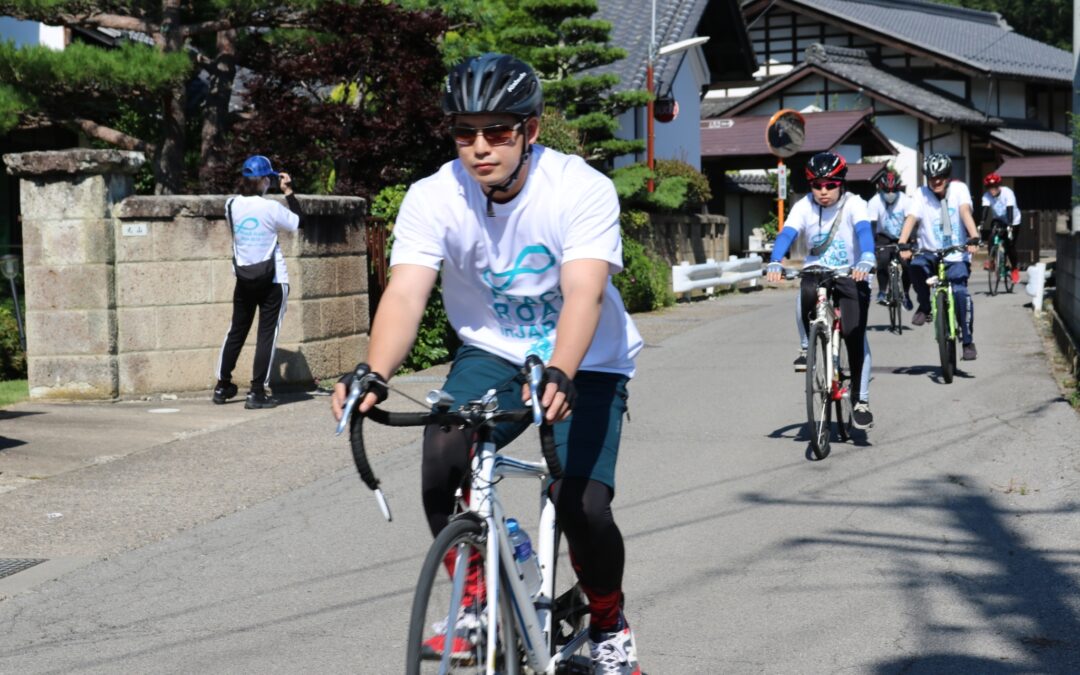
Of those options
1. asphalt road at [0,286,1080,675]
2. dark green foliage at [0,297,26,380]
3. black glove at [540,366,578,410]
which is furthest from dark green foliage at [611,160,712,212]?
black glove at [540,366,578,410]

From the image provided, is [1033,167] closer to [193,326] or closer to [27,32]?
[27,32]

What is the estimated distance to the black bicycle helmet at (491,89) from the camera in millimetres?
3646

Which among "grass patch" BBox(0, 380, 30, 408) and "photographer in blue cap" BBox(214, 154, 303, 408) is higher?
"photographer in blue cap" BBox(214, 154, 303, 408)

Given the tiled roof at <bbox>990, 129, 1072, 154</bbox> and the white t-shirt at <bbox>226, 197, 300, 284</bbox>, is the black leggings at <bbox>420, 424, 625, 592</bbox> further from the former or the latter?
the tiled roof at <bbox>990, 129, 1072, 154</bbox>

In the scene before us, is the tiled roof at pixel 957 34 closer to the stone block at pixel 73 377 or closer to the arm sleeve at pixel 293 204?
the arm sleeve at pixel 293 204

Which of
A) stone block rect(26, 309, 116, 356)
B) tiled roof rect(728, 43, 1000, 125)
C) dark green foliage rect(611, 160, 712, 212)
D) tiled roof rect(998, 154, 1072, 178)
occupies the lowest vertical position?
stone block rect(26, 309, 116, 356)

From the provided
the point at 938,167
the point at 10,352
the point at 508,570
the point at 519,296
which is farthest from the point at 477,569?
the point at 10,352

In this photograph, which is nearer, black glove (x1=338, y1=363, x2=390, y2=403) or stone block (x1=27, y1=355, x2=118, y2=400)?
black glove (x1=338, y1=363, x2=390, y2=403)

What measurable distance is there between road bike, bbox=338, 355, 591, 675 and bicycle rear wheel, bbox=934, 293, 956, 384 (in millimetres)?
8908

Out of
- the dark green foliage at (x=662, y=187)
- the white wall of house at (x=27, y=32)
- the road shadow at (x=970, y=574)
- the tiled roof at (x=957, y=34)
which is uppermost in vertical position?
the tiled roof at (x=957, y=34)

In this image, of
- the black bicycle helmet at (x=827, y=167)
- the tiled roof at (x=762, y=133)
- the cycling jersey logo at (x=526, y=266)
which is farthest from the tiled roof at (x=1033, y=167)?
the cycling jersey logo at (x=526, y=266)

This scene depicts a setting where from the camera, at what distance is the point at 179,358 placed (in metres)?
11.5

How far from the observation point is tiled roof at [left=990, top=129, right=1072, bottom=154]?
42.8 metres

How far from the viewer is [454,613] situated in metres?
3.39
